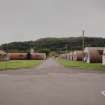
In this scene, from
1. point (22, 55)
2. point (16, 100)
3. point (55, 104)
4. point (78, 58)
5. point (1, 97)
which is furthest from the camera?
point (22, 55)

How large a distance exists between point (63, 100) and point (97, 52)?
67.2 metres

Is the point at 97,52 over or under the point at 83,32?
under

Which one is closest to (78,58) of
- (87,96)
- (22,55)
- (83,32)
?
(83,32)

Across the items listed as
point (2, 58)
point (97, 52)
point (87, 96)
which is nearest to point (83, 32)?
point (97, 52)

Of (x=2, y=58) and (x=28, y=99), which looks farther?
(x=2, y=58)

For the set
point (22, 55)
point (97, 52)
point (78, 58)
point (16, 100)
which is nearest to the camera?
point (16, 100)

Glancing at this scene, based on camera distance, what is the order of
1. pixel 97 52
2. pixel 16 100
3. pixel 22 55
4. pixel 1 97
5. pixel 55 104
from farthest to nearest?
pixel 22 55
pixel 97 52
pixel 1 97
pixel 16 100
pixel 55 104

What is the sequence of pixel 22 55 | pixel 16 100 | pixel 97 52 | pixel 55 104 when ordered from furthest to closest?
1. pixel 22 55
2. pixel 97 52
3. pixel 16 100
4. pixel 55 104

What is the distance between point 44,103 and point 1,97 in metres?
2.39

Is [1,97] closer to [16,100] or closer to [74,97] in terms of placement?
[16,100]

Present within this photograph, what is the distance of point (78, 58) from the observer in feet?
318

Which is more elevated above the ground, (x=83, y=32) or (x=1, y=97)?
(x=83, y=32)

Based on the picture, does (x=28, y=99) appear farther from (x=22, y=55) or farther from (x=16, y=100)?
(x=22, y=55)

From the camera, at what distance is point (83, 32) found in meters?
82.2
